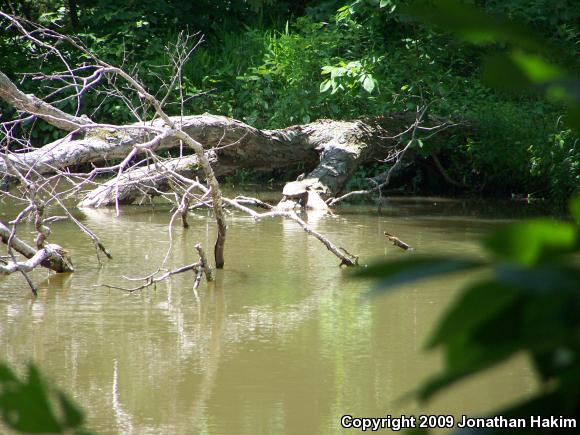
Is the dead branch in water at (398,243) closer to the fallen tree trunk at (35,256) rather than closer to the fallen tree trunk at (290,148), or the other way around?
the fallen tree trunk at (35,256)

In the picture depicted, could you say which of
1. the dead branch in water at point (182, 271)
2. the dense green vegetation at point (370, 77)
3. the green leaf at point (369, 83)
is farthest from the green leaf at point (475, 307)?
the green leaf at point (369, 83)

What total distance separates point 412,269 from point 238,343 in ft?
13.5

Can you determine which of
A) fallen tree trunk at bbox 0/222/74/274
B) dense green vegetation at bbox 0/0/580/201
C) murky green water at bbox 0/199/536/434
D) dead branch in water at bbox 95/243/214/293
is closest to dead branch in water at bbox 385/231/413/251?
murky green water at bbox 0/199/536/434

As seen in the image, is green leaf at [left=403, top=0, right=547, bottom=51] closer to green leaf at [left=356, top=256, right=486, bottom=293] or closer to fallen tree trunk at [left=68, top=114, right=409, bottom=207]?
green leaf at [left=356, top=256, right=486, bottom=293]

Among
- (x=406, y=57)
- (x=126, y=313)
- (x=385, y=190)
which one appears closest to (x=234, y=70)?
(x=385, y=190)

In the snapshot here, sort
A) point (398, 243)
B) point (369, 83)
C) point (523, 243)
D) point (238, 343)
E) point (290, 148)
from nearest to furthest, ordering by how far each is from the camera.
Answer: point (523, 243)
point (238, 343)
point (398, 243)
point (369, 83)
point (290, 148)

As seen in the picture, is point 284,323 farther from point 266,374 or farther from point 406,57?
point 406,57

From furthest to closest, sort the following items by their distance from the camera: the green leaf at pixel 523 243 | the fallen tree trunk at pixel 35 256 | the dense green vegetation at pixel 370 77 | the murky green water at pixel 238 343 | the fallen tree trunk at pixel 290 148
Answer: the dense green vegetation at pixel 370 77, the fallen tree trunk at pixel 290 148, the fallen tree trunk at pixel 35 256, the murky green water at pixel 238 343, the green leaf at pixel 523 243

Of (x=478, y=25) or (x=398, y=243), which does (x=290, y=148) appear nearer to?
(x=398, y=243)

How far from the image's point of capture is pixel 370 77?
9.67 meters

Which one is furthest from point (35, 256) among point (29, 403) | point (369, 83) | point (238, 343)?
point (29, 403)

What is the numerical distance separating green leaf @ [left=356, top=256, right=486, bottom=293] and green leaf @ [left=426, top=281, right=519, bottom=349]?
13 mm

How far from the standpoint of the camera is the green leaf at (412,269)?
0.46 meters

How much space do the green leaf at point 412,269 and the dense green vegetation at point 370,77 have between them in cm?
762
